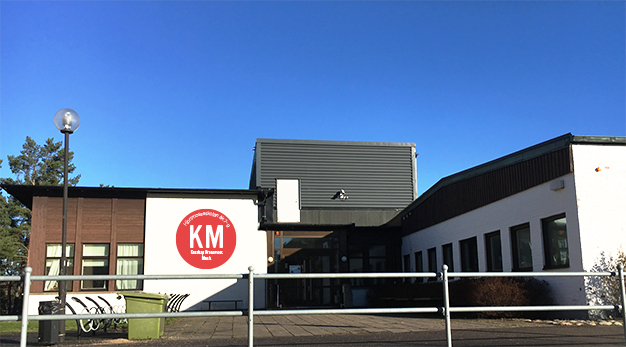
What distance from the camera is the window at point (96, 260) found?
73.0 ft

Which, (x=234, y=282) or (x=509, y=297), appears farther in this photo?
(x=234, y=282)

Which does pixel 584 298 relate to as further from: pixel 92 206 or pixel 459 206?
pixel 92 206

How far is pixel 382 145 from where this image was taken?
1265 inches

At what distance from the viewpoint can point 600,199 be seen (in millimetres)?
13258

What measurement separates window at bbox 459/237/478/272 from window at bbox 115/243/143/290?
40.7 feet

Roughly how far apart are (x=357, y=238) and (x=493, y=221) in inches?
389

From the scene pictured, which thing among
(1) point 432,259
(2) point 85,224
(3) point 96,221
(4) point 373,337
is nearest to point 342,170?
(1) point 432,259

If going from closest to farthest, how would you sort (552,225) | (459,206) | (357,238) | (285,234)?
(552,225)
(459,206)
(285,234)
(357,238)

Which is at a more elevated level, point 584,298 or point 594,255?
point 594,255

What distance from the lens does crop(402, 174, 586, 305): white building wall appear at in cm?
1336

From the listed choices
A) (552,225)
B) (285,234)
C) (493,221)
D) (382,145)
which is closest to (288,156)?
(382,145)

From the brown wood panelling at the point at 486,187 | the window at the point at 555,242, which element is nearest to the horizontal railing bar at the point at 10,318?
the brown wood panelling at the point at 486,187

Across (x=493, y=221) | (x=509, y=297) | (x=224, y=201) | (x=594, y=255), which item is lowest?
(x=509, y=297)

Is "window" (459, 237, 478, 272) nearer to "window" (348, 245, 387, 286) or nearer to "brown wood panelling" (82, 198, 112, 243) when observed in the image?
"window" (348, 245, 387, 286)
